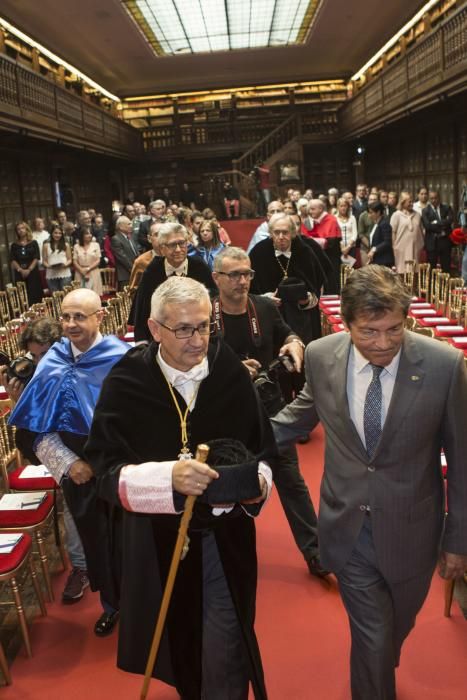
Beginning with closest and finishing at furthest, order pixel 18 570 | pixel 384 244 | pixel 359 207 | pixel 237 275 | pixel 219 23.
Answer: pixel 18 570, pixel 237 275, pixel 384 244, pixel 359 207, pixel 219 23

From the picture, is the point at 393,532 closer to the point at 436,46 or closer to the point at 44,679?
the point at 44,679

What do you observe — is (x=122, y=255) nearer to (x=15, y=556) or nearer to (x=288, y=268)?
(x=288, y=268)

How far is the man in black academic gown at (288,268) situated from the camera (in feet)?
18.6

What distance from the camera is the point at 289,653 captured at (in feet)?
10.9

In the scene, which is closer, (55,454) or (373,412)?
(373,412)

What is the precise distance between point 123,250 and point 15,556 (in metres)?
8.73

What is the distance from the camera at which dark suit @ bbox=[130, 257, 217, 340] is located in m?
5.24

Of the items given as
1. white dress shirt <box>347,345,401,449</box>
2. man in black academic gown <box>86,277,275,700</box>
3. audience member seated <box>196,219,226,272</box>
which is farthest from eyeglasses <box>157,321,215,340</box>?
audience member seated <box>196,219,226,272</box>

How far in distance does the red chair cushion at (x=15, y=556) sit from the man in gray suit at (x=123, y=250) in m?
8.54

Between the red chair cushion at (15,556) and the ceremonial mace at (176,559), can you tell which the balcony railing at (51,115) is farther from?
the ceremonial mace at (176,559)

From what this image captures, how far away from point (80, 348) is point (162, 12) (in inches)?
677

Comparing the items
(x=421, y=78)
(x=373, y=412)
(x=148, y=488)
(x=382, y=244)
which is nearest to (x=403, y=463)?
(x=373, y=412)

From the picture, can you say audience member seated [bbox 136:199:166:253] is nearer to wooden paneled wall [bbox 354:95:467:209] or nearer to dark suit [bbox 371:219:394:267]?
dark suit [bbox 371:219:394:267]

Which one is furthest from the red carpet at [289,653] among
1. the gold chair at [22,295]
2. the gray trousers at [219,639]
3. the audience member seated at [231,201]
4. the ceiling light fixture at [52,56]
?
the ceiling light fixture at [52,56]
